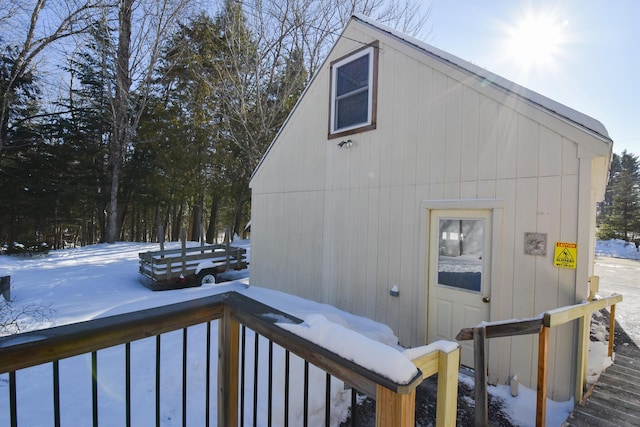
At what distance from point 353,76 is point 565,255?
4137mm

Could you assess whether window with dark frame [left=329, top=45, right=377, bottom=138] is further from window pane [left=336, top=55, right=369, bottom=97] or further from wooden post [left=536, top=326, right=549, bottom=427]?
wooden post [left=536, top=326, right=549, bottom=427]

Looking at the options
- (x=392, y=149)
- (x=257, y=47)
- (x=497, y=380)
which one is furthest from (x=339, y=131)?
(x=257, y=47)

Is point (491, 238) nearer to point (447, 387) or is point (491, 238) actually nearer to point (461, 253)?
point (461, 253)

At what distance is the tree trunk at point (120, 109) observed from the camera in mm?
14343

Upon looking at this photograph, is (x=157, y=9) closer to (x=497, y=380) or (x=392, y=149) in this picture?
(x=392, y=149)

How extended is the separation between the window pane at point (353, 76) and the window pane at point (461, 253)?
2.81 metres

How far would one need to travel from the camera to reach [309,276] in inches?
240

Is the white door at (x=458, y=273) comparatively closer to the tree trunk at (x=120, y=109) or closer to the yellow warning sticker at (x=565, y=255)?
the yellow warning sticker at (x=565, y=255)

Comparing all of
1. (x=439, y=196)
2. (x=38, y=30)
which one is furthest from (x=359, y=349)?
(x=38, y=30)

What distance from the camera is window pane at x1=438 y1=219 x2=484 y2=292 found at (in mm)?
3859

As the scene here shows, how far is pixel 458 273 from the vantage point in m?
4.02

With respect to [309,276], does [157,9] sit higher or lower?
higher

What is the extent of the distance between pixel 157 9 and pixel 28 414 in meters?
16.0

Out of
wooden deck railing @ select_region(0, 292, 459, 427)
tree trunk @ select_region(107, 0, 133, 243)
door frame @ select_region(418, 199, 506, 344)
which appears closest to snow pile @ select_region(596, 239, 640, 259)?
door frame @ select_region(418, 199, 506, 344)
